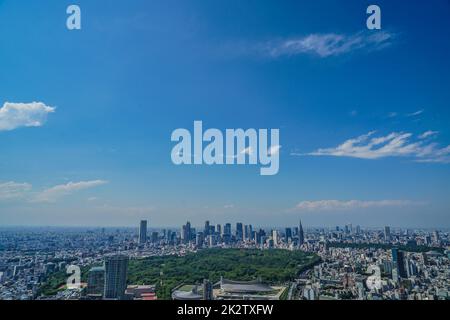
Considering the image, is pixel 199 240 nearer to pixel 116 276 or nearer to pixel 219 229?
pixel 219 229

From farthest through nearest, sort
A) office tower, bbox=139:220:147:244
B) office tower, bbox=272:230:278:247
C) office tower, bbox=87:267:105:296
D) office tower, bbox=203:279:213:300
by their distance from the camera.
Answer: office tower, bbox=272:230:278:247, office tower, bbox=139:220:147:244, office tower, bbox=87:267:105:296, office tower, bbox=203:279:213:300

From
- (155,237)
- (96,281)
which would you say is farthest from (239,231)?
(96,281)

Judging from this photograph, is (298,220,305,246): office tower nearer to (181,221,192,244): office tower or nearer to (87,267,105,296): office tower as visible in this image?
(181,221,192,244): office tower

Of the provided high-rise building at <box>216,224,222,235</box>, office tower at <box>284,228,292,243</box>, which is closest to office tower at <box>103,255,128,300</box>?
high-rise building at <box>216,224,222,235</box>

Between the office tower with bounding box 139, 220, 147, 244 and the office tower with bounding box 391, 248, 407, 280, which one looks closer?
the office tower with bounding box 391, 248, 407, 280

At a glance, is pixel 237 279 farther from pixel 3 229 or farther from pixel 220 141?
pixel 3 229
